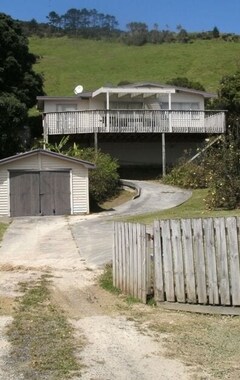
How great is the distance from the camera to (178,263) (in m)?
8.16

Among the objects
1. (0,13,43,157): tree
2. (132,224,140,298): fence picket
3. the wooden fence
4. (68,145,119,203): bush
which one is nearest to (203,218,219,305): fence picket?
the wooden fence

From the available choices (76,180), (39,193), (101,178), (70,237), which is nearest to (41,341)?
(70,237)

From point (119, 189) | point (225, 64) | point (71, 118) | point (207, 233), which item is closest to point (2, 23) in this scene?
point (71, 118)

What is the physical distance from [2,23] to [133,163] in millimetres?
12942

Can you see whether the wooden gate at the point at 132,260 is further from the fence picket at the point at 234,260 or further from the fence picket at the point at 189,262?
the fence picket at the point at 234,260

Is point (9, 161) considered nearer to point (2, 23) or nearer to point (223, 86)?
point (2, 23)

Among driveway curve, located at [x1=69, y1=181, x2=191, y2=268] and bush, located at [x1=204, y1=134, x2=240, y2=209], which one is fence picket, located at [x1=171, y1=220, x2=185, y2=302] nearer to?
driveway curve, located at [x1=69, y1=181, x2=191, y2=268]

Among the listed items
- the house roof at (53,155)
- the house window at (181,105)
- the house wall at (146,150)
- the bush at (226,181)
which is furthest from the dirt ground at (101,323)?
the house window at (181,105)

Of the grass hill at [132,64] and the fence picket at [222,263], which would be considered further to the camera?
the grass hill at [132,64]

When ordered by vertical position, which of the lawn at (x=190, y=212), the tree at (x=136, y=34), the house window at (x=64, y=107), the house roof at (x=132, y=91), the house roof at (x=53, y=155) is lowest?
the lawn at (x=190, y=212)

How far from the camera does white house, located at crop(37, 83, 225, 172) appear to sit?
32.1m

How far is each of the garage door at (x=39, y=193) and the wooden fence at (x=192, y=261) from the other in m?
17.4

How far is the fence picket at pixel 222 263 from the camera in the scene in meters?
7.89

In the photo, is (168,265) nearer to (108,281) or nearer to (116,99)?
(108,281)
